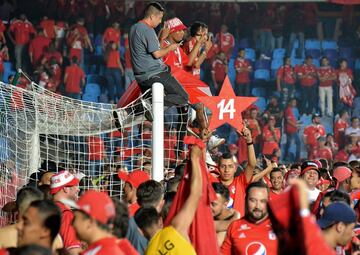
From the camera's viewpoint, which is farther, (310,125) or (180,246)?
(310,125)

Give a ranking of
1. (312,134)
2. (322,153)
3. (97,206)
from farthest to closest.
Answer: (312,134), (322,153), (97,206)

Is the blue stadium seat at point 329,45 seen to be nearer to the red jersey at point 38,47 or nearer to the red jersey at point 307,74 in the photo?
the red jersey at point 307,74

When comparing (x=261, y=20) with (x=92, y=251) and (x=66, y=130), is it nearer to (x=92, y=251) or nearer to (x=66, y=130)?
(x=66, y=130)

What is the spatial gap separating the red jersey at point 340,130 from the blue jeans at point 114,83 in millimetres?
5146

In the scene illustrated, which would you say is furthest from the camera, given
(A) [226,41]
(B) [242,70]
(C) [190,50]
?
(A) [226,41]

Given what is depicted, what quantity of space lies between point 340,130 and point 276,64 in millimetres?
2727

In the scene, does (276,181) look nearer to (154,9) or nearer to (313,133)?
(154,9)

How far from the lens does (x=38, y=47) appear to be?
26.9 meters

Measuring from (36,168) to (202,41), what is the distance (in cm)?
244

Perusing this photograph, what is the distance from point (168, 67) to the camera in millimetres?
12398

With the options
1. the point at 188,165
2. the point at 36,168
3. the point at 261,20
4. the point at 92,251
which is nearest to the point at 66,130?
the point at 36,168

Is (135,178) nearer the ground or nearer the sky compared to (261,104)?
nearer the ground

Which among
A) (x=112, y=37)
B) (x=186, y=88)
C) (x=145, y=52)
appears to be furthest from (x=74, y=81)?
(x=145, y=52)

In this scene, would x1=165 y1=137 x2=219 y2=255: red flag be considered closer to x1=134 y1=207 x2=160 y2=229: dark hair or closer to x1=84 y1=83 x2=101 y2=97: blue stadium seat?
x1=134 y1=207 x2=160 y2=229: dark hair
